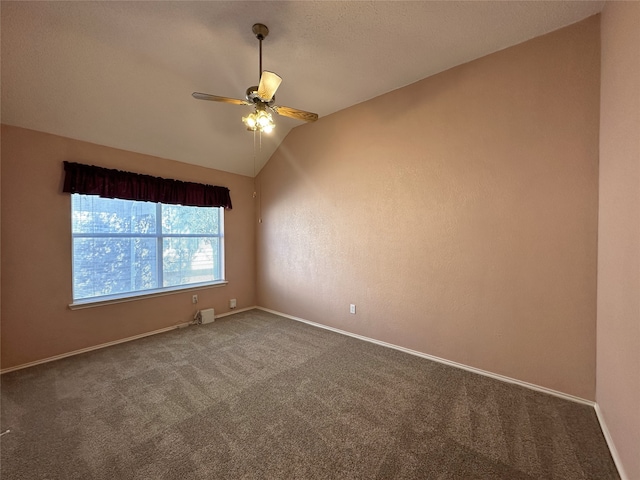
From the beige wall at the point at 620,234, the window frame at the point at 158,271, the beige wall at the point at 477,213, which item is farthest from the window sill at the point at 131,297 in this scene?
the beige wall at the point at 620,234

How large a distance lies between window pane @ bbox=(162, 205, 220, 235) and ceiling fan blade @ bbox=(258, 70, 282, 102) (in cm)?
266

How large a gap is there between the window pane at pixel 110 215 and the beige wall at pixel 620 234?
464cm

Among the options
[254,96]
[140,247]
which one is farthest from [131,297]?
[254,96]

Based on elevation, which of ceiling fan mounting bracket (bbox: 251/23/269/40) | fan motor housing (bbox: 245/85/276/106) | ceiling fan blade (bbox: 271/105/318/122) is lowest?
ceiling fan blade (bbox: 271/105/318/122)

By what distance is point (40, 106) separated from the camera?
8.43 feet

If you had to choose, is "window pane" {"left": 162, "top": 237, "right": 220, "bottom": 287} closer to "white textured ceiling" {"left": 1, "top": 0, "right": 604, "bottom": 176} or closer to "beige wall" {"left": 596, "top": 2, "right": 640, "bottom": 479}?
"white textured ceiling" {"left": 1, "top": 0, "right": 604, "bottom": 176}

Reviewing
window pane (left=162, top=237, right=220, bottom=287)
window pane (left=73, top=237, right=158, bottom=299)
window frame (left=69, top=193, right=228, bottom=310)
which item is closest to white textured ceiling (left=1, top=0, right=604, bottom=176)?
window frame (left=69, top=193, right=228, bottom=310)

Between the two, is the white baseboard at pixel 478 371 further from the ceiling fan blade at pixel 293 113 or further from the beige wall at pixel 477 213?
the ceiling fan blade at pixel 293 113

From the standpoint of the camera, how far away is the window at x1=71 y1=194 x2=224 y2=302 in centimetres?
308

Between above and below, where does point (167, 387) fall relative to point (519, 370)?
below

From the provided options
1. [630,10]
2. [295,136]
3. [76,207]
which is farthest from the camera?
[295,136]

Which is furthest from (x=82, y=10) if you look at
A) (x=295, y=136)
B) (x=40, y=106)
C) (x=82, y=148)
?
(x=295, y=136)

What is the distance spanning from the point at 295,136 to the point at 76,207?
116 inches

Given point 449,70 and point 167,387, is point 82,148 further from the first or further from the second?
point 449,70
